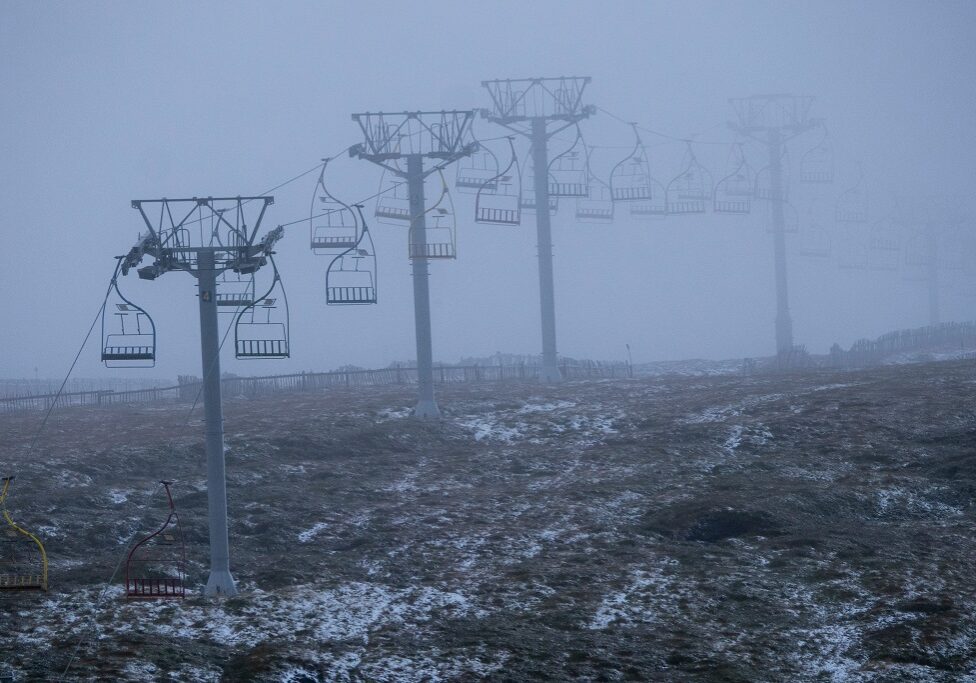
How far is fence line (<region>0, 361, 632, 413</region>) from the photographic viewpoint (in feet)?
173

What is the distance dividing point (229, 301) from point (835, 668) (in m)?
11.9

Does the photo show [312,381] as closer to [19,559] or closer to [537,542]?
[537,542]

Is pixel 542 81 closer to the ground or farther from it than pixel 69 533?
farther from it

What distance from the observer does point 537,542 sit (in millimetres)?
22703

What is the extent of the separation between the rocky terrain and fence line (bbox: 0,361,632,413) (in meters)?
14.1

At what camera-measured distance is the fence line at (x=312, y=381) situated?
52688 mm

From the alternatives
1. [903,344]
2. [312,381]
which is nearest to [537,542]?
[312,381]

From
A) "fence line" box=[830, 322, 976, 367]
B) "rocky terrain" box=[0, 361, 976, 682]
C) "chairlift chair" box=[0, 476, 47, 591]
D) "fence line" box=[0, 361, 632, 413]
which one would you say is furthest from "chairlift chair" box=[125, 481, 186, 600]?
"fence line" box=[830, 322, 976, 367]

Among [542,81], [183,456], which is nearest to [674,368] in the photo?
[542,81]

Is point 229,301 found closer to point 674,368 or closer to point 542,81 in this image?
point 542,81

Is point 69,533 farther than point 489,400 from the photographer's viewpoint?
No

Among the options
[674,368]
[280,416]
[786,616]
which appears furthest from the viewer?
[674,368]

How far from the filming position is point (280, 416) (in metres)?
39.5

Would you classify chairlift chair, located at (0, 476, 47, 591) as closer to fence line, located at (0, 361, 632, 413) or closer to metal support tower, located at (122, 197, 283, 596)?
metal support tower, located at (122, 197, 283, 596)
